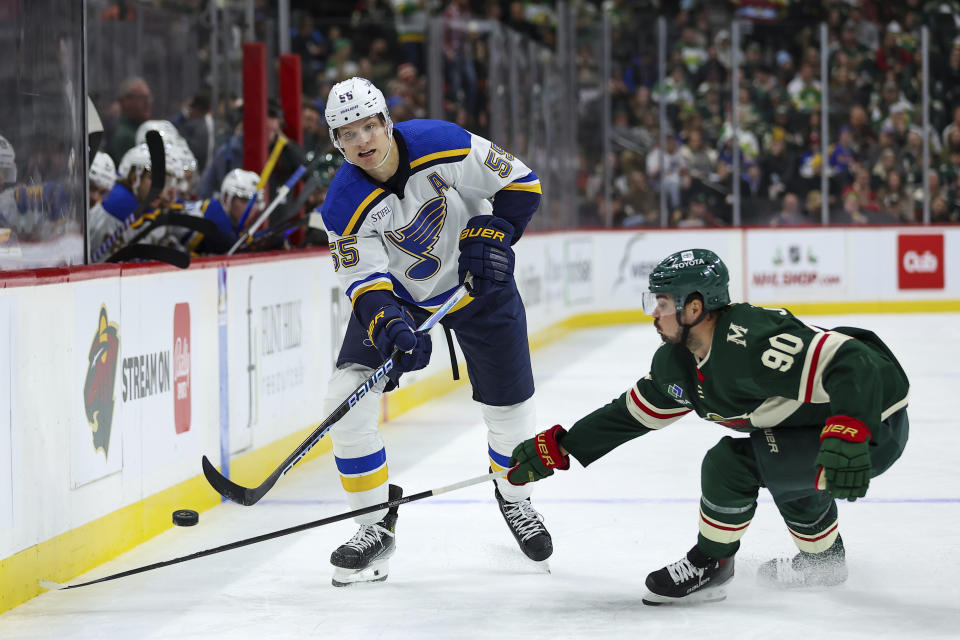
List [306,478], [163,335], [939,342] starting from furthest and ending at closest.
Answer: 1. [939,342]
2. [306,478]
3. [163,335]

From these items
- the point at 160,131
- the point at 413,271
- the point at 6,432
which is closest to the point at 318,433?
the point at 413,271

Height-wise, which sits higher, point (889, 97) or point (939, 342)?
point (889, 97)

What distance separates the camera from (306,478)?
5.02 m

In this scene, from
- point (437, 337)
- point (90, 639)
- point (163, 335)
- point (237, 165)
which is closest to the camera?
point (90, 639)

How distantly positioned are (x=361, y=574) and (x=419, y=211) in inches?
37.5

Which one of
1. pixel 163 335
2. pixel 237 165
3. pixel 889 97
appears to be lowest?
pixel 163 335

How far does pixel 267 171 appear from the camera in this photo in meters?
5.99

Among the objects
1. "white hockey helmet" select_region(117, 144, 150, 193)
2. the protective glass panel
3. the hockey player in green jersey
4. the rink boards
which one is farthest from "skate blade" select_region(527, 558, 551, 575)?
"white hockey helmet" select_region(117, 144, 150, 193)

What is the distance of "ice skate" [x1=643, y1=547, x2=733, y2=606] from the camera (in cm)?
308

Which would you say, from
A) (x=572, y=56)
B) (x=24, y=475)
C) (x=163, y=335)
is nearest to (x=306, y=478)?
(x=163, y=335)

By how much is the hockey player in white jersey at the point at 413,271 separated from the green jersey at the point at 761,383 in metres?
0.56

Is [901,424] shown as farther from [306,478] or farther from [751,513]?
[306,478]

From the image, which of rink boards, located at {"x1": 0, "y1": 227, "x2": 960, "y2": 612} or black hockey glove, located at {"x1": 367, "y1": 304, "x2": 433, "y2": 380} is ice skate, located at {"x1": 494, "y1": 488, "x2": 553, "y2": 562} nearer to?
black hockey glove, located at {"x1": 367, "y1": 304, "x2": 433, "y2": 380}

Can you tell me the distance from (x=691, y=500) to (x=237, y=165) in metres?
3.16
